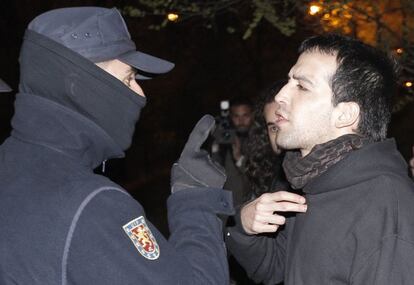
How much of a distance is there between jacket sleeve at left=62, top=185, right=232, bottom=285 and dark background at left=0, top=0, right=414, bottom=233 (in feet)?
43.3

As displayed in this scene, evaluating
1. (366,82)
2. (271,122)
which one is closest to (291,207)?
(366,82)

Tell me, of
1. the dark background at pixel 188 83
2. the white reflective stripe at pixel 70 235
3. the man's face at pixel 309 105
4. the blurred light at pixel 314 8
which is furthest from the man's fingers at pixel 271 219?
the dark background at pixel 188 83

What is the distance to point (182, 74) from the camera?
2061 centimetres

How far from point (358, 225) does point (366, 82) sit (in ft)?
1.99

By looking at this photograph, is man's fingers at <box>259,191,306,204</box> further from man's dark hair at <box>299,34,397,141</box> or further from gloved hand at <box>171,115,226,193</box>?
man's dark hair at <box>299,34,397,141</box>

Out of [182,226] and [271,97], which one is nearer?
[182,226]

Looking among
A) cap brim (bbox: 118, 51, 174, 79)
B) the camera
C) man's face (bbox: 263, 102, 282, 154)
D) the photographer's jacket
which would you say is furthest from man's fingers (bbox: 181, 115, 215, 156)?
the camera

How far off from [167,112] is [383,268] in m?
19.9

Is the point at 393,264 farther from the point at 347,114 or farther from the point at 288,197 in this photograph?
the point at 347,114

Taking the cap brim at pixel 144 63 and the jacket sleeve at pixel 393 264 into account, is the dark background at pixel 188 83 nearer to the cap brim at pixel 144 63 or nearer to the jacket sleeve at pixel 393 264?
the cap brim at pixel 144 63

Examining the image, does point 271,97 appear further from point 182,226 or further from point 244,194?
point 182,226

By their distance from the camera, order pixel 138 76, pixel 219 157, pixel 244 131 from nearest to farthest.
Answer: pixel 138 76
pixel 219 157
pixel 244 131

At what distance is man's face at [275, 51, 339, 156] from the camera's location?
7.61ft

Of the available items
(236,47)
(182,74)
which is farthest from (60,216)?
(236,47)
